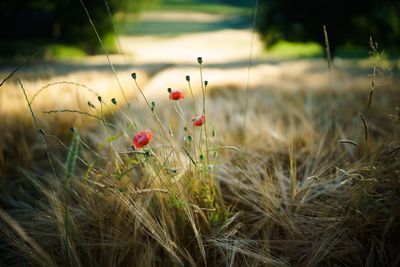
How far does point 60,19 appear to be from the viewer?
389 inches

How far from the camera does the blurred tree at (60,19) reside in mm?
9570

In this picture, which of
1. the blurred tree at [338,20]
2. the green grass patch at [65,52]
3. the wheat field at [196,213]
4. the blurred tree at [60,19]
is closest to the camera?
A: the wheat field at [196,213]

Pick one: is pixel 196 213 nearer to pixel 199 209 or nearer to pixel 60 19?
pixel 199 209

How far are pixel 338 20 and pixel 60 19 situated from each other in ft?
27.0

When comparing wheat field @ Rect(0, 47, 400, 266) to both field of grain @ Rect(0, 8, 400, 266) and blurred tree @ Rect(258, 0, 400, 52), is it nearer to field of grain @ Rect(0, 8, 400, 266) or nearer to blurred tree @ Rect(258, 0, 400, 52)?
field of grain @ Rect(0, 8, 400, 266)

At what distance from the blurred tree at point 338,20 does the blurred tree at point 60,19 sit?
5.49 meters

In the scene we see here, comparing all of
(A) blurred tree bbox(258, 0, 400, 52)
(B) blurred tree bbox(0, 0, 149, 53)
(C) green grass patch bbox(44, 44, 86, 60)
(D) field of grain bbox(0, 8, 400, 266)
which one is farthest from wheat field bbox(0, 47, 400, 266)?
(B) blurred tree bbox(0, 0, 149, 53)

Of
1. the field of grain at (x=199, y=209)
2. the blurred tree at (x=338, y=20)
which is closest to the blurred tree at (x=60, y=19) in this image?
the blurred tree at (x=338, y=20)

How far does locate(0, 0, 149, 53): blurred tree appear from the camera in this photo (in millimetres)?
9570

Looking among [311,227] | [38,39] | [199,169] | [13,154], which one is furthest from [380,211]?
[38,39]

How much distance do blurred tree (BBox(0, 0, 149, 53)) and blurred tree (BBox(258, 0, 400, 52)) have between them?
549 cm

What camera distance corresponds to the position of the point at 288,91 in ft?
7.05

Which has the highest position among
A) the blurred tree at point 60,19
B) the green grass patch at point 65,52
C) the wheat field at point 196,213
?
the blurred tree at point 60,19

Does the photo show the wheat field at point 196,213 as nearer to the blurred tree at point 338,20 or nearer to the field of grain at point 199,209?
the field of grain at point 199,209
